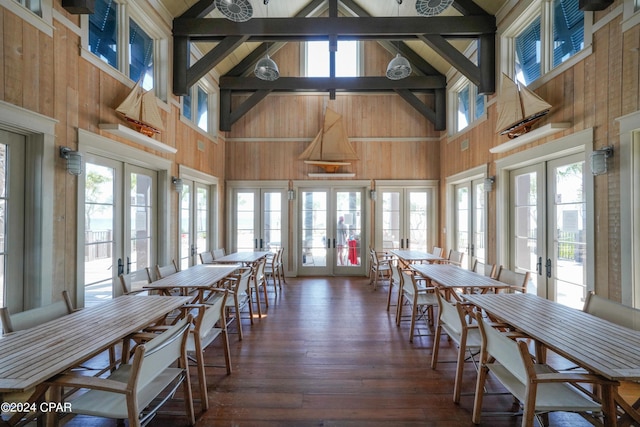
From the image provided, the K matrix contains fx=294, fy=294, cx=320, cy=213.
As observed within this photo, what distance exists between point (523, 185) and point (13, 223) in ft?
18.4

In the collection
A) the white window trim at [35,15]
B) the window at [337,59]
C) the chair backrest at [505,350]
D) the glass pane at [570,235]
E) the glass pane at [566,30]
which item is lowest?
the chair backrest at [505,350]

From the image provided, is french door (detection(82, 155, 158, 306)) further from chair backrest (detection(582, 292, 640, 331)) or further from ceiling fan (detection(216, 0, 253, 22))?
chair backrest (detection(582, 292, 640, 331))

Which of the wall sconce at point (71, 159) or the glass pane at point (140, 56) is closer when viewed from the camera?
the wall sconce at point (71, 159)

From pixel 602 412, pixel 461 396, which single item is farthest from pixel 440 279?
pixel 602 412

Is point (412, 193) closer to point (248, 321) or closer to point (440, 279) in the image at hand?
point (440, 279)

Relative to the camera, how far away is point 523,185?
13.3 feet

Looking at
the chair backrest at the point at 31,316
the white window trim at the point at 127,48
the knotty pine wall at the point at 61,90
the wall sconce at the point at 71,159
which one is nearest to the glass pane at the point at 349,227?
the white window trim at the point at 127,48

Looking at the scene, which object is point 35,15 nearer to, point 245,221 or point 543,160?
point 245,221

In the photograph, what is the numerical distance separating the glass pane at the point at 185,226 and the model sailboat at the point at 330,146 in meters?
2.57

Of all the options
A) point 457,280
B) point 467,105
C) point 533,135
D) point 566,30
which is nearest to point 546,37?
point 566,30

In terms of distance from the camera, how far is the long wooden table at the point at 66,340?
A: 1.30m

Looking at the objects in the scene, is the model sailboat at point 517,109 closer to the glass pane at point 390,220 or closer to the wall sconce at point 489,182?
the wall sconce at point 489,182

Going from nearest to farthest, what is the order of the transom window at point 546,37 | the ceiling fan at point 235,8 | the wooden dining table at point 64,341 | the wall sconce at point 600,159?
the wooden dining table at point 64,341
the wall sconce at point 600,159
the ceiling fan at point 235,8
the transom window at point 546,37

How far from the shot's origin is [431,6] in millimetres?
3104
